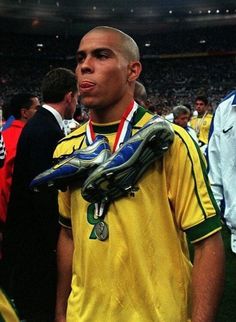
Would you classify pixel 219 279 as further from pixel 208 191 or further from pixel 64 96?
pixel 64 96

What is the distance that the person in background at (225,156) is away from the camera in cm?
258

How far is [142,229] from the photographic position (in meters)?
1.37

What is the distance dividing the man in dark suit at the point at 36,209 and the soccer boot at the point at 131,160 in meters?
1.60

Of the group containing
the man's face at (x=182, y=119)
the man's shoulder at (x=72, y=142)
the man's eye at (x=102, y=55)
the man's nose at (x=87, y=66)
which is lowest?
the man's face at (x=182, y=119)

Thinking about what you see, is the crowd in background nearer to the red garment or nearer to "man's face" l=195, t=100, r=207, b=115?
"man's face" l=195, t=100, r=207, b=115

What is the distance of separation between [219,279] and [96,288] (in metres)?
0.35

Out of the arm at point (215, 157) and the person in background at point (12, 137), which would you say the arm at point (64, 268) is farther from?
the person in background at point (12, 137)

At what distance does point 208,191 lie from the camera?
141cm

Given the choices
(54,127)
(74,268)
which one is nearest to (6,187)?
(54,127)

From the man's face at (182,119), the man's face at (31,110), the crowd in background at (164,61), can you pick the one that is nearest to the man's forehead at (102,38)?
the man's face at (31,110)

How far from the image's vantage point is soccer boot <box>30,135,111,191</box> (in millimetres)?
1403

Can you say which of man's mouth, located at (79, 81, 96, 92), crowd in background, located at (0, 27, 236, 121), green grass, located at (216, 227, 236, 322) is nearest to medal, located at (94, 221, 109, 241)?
man's mouth, located at (79, 81, 96, 92)

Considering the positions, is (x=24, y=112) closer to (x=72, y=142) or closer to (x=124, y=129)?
(x=72, y=142)

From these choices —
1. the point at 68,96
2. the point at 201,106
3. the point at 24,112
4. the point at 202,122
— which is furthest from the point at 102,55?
the point at 201,106
